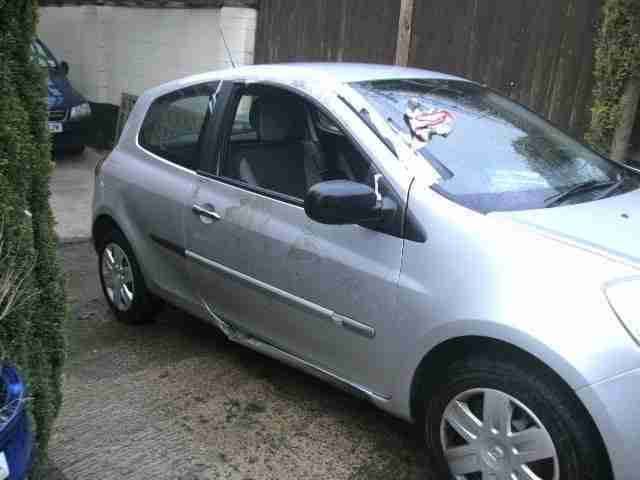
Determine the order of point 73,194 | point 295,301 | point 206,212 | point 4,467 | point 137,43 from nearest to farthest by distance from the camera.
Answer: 1. point 4,467
2. point 295,301
3. point 206,212
4. point 73,194
5. point 137,43

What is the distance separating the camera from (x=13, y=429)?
6.07 ft

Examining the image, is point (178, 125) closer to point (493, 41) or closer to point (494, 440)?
point (494, 440)

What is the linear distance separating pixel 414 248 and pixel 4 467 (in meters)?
1.58

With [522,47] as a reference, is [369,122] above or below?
below

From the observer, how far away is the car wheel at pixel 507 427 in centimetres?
229

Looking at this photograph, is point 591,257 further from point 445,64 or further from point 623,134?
point 445,64

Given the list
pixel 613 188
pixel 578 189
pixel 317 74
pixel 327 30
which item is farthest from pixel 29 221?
pixel 327 30

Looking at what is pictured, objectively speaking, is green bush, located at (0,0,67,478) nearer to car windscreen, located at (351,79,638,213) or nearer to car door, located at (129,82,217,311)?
car door, located at (129,82,217,311)

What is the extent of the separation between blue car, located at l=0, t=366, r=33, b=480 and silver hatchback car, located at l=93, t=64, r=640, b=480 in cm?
130

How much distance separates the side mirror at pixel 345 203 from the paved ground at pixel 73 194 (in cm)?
324

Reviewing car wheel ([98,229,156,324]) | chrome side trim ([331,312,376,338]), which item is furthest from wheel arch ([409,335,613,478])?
car wheel ([98,229,156,324])

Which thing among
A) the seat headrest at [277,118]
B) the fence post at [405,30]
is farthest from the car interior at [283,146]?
the fence post at [405,30]

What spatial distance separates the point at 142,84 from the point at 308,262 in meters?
7.59

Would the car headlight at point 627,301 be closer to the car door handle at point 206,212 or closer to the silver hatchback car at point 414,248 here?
the silver hatchback car at point 414,248
